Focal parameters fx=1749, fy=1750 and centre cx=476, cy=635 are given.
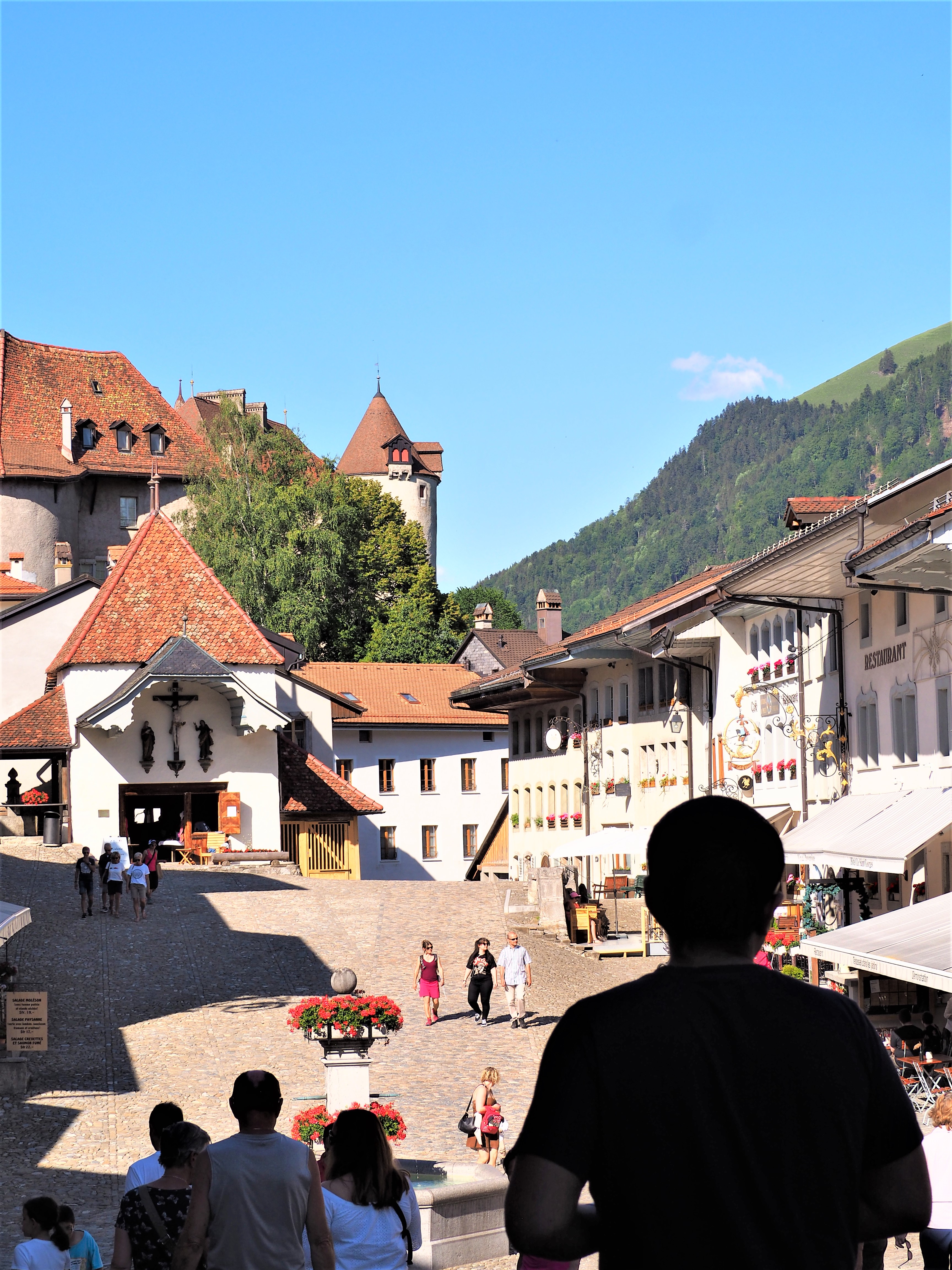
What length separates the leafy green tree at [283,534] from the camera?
77.2m

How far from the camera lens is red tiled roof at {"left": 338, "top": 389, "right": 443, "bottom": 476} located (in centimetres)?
11744

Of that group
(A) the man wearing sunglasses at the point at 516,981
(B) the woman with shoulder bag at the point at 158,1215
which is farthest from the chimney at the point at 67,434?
(B) the woman with shoulder bag at the point at 158,1215

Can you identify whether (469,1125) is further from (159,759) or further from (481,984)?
(159,759)

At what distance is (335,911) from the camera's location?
3728cm

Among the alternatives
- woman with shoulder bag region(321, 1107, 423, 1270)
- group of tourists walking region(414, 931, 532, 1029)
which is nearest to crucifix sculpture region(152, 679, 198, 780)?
group of tourists walking region(414, 931, 532, 1029)

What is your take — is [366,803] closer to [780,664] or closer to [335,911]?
[335,911]

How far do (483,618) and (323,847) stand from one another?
4188cm

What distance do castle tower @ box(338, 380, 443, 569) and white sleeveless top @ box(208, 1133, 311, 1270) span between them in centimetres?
10803

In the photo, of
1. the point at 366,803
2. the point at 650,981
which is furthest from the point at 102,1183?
the point at 366,803

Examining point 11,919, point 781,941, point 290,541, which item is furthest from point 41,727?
point 11,919

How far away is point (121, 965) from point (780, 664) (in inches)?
574

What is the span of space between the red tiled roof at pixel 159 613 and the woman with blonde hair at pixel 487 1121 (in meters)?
34.6

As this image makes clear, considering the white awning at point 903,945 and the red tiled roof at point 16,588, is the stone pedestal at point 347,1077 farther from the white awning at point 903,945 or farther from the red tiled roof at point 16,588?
the red tiled roof at point 16,588

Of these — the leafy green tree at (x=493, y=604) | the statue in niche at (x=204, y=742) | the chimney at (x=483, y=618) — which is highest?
the leafy green tree at (x=493, y=604)
